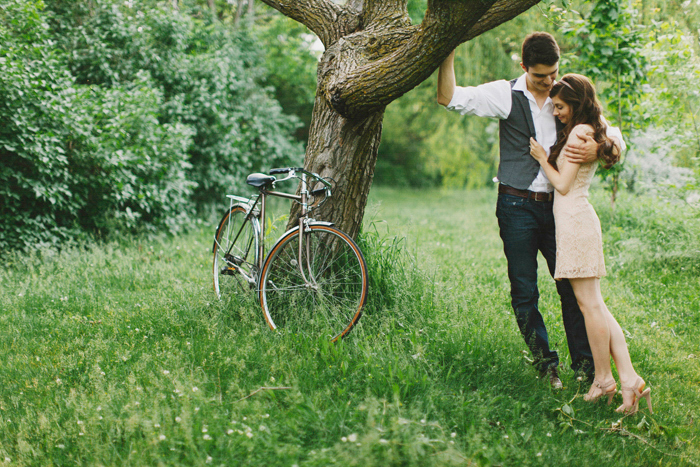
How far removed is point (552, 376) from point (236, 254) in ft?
8.50

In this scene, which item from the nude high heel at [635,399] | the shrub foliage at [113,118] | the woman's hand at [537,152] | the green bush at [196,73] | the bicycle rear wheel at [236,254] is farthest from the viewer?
the green bush at [196,73]

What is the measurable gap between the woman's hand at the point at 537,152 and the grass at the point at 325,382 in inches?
49.4

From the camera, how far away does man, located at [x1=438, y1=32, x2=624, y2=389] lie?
10.8ft

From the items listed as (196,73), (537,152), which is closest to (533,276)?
(537,152)

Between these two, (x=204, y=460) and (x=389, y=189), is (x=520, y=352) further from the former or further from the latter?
(x=389, y=189)

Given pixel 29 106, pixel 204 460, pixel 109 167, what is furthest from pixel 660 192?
pixel 29 106

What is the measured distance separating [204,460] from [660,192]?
20.5ft

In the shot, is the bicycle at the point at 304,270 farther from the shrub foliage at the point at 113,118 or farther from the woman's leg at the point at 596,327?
the shrub foliage at the point at 113,118

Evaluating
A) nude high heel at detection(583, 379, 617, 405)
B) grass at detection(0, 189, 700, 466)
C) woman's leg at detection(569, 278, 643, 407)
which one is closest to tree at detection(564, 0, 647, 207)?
grass at detection(0, 189, 700, 466)

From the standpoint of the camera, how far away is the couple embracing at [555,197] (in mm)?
3111

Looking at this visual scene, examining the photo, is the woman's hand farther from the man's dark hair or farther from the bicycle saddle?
the bicycle saddle

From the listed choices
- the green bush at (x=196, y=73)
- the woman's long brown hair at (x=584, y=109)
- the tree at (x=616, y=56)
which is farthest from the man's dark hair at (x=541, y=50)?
the green bush at (x=196, y=73)

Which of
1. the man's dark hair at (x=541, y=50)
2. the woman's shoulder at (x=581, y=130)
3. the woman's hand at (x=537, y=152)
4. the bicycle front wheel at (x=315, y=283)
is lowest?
the bicycle front wheel at (x=315, y=283)

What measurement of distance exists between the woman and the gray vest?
0.10 m
